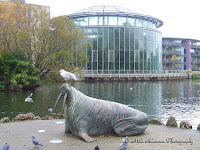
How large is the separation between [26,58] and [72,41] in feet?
23.6

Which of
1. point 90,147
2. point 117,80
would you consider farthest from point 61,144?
point 117,80

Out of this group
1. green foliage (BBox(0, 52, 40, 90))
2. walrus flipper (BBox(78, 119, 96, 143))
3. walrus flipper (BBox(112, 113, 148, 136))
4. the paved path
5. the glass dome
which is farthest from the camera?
the glass dome

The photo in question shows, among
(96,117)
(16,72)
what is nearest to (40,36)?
(16,72)

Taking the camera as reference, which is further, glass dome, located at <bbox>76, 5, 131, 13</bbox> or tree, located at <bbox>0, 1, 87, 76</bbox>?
glass dome, located at <bbox>76, 5, 131, 13</bbox>

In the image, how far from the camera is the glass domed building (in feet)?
194

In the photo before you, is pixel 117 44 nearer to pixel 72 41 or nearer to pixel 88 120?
pixel 72 41

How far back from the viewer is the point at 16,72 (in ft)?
109

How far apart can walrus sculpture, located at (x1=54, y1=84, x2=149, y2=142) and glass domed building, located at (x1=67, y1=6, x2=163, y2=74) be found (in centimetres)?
4865

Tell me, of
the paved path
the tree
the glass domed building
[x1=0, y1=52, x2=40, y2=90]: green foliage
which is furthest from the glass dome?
the paved path

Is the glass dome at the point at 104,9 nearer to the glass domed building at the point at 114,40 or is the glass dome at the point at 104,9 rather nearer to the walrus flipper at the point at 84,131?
the glass domed building at the point at 114,40

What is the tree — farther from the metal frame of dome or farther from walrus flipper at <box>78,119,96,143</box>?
the metal frame of dome

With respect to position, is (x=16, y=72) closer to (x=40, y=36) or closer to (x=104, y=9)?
(x=40, y=36)

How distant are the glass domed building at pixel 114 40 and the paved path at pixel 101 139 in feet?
156

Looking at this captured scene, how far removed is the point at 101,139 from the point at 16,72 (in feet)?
89.6
